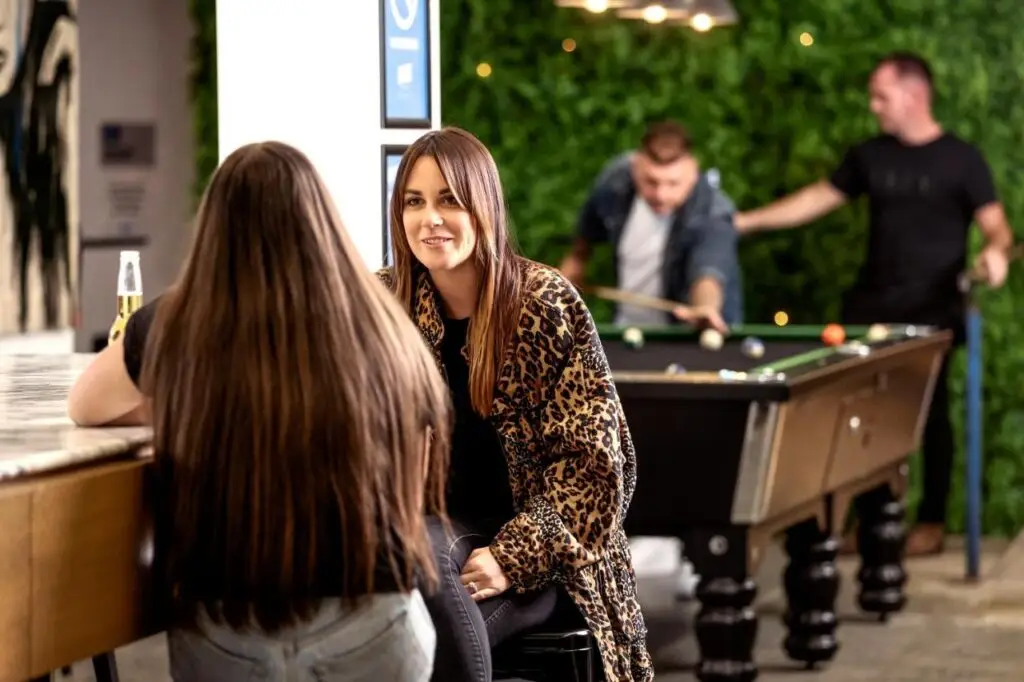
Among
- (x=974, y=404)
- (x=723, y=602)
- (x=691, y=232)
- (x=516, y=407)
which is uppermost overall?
(x=691, y=232)

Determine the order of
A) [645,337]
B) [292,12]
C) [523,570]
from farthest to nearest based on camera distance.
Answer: [645,337]
[292,12]
[523,570]

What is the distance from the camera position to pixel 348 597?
7.30 feet

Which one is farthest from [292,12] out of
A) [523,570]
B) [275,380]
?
[275,380]

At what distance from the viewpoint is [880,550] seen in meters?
5.97

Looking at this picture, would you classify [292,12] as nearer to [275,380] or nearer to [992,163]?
[275,380]

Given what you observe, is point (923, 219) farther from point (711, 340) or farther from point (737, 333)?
point (711, 340)

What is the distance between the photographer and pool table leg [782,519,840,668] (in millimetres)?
5199

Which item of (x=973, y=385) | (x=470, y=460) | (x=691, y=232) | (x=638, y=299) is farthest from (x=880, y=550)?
(x=470, y=460)

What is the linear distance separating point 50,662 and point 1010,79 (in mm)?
6090

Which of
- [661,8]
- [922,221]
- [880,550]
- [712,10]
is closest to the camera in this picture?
[880,550]

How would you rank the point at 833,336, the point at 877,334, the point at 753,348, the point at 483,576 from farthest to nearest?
1. the point at 877,334
2. the point at 833,336
3. the point at 753,348
4. the point at 483,576

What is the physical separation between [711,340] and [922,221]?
5.83 feet

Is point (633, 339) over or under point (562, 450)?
under

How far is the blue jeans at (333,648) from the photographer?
2.23m
